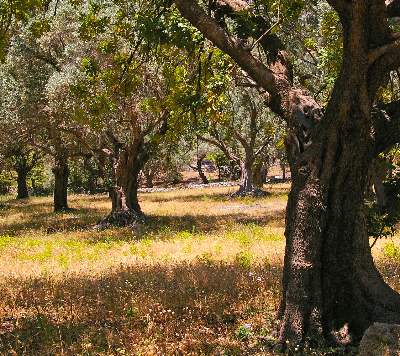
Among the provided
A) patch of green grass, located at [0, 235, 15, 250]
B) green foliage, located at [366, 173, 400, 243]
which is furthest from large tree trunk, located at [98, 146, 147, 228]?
green foliage, located at [366, 173, 400, 243]

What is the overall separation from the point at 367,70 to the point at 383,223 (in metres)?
2.56

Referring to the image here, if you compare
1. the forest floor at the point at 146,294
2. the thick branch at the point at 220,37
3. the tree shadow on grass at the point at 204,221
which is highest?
the thick branch at the point at 220,37

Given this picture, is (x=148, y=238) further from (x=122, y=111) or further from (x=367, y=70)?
(x=367, y=70)

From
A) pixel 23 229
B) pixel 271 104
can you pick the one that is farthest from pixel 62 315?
pixel 23 229

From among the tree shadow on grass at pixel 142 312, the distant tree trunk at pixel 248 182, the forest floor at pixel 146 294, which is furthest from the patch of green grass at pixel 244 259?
the distant tree trunk at pixel 248 182

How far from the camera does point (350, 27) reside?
6.06 m

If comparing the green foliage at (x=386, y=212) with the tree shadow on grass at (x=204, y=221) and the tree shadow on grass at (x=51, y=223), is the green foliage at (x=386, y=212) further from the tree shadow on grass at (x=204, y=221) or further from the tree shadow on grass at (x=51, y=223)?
the tree shadow on grass at (x=51, y=223)

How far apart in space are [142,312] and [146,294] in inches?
42.7

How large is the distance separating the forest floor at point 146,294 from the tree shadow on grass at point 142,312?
0.7 inches

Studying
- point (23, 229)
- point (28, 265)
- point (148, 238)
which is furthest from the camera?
point (23, 229)

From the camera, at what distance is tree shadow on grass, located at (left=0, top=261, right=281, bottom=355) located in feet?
22.1

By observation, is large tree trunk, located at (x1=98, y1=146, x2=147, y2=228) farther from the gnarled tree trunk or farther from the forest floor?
the gnarled tree trunk

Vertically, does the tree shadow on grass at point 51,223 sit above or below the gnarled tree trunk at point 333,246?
below

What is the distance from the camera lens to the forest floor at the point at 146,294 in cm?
683
